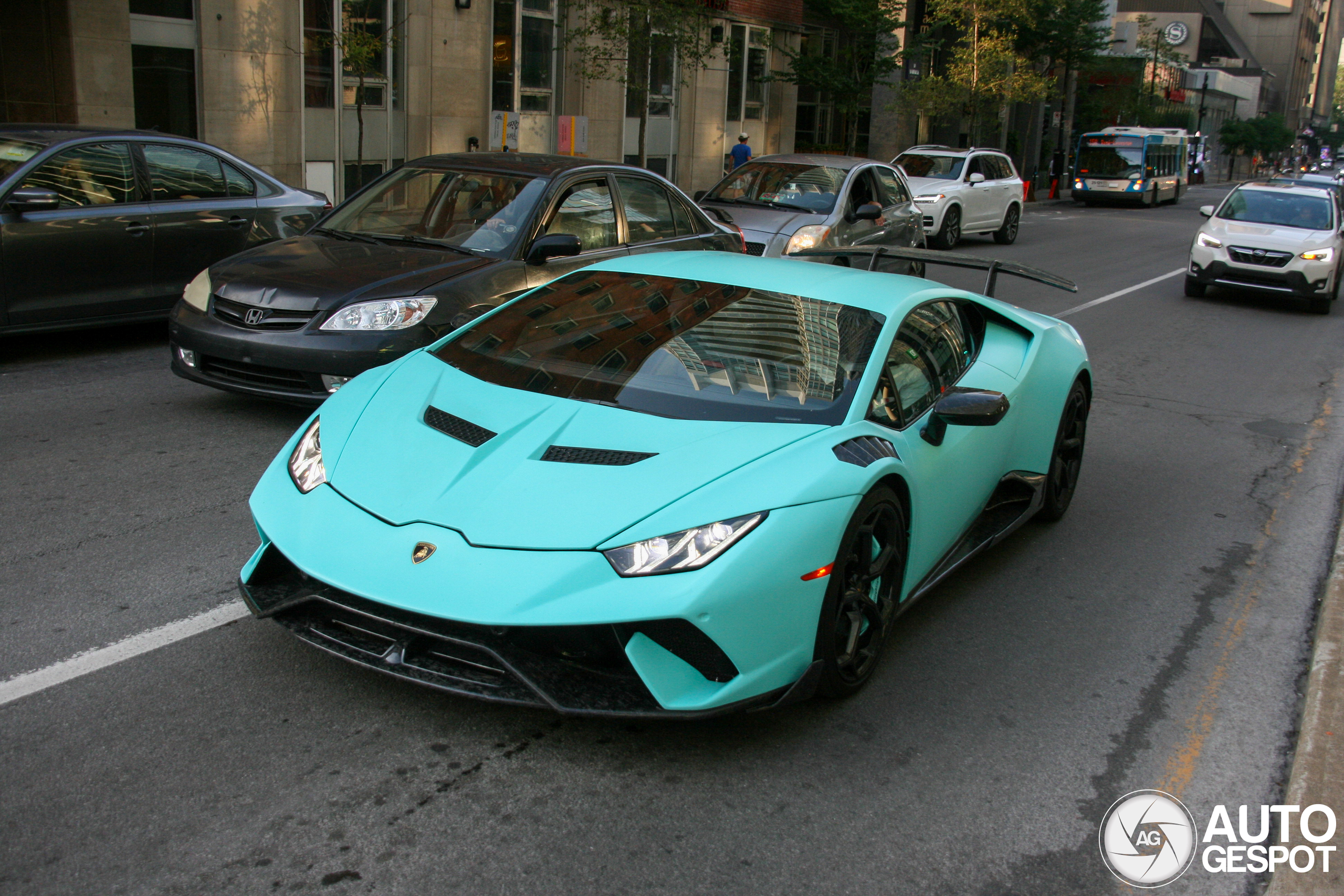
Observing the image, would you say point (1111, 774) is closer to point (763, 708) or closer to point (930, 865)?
point (930, 865)

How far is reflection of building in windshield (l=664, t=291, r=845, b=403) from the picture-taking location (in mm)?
4062

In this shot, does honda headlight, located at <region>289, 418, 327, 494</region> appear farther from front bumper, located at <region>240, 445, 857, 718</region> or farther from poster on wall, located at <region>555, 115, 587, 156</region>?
poster on wall, located at <region>555, 115, 587, 156</region>

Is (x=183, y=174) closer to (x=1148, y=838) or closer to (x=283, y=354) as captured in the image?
(x=283, y=354)

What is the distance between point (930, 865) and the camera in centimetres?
307

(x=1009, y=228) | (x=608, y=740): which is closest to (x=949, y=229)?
(x=1009, y=228)

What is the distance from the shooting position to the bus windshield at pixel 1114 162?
3897 centimetres

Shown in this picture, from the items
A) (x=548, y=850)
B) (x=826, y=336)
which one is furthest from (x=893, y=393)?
(x=548, y=850)

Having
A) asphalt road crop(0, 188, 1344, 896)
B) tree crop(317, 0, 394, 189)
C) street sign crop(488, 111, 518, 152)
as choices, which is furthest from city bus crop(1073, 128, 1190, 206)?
asphalt road crop(0, 188, 1344, 896)

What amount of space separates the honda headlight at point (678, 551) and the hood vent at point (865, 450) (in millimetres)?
554

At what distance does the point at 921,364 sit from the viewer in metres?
4.53

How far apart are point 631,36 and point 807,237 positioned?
31.9 feet

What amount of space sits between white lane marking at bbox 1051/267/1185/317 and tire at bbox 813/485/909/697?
8478 millimetres

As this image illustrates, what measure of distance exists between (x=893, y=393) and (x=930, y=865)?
67.0 inches

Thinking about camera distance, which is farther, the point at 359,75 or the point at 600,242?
the point at 359,75
